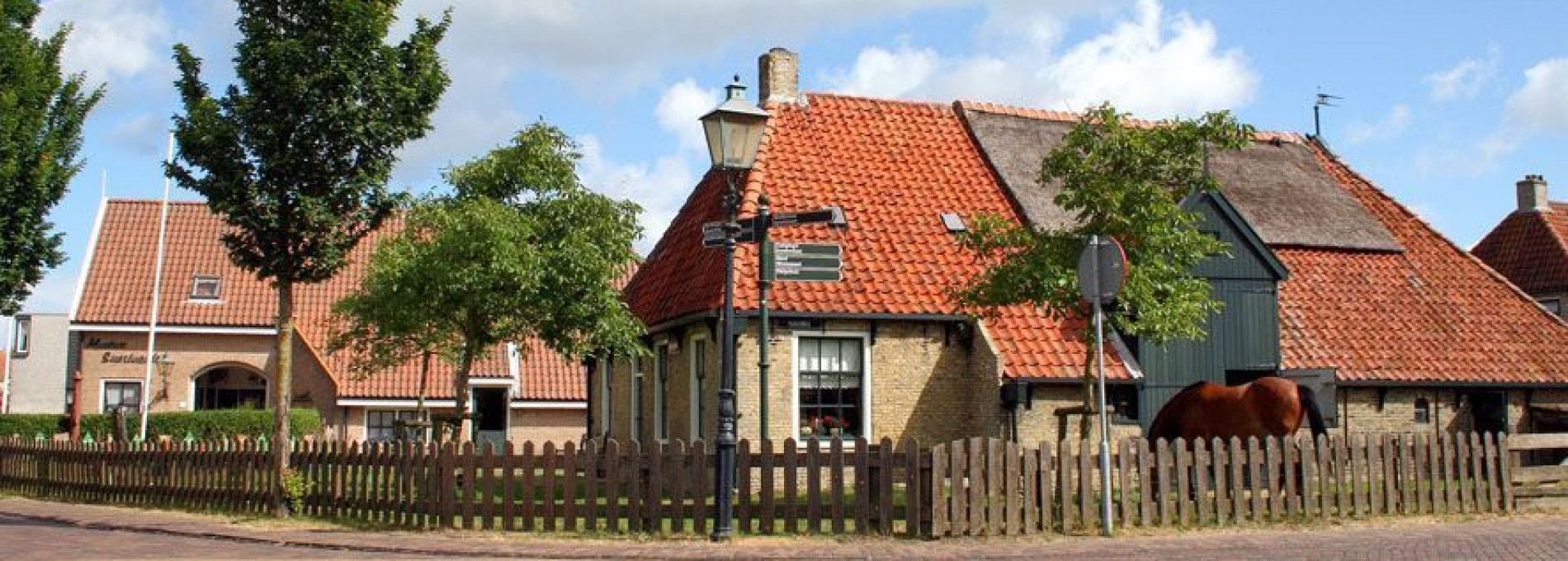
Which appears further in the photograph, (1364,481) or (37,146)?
(37,146)

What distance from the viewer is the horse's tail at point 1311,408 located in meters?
16.8

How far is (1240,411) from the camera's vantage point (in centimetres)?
1784

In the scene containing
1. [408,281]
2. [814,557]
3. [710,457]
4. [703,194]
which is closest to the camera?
[814,557]

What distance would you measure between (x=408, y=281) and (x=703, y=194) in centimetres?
688

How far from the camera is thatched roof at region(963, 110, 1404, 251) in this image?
24.5 meters

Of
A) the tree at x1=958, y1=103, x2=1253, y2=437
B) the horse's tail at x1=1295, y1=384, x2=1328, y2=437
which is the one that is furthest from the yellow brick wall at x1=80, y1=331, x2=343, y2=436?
the horse's tail at x1=1295, y1=384, x2=1328, y2=437

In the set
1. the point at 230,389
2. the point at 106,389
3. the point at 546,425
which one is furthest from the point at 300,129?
the point at 230,389

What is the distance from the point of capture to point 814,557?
1273 cm

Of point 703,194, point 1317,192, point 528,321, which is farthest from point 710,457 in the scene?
point 1317,192

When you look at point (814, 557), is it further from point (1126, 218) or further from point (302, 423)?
point (302, 423)

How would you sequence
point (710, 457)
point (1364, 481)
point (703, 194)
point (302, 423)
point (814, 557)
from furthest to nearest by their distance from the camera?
1. point (302, 423)
2. point (703, 194)
3. point (1364, 481)
4. point (710, 457)
5. point (814, 557)

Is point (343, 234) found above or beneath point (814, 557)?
above

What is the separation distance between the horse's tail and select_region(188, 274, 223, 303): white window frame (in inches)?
1181

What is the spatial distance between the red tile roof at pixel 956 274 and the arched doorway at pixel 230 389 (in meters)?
18.8
